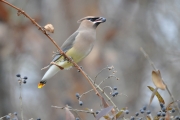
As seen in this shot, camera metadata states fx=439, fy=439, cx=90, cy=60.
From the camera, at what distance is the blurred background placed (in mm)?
5562

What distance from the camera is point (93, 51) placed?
21.2ft

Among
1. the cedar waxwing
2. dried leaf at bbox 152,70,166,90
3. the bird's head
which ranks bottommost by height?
dried leaf at bbox 152,70,166,90

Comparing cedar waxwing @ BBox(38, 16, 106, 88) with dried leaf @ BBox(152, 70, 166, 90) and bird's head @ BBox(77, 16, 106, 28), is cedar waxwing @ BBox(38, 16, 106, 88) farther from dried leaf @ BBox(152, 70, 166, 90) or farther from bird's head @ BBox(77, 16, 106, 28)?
dried leaf @ BBox(152, 70, 166, 90)

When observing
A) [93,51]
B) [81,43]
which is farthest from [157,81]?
[93,51]

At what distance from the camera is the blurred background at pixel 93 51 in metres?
5.56

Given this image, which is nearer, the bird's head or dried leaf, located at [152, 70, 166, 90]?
dried leaf, located at [152, 70, 166, 90]

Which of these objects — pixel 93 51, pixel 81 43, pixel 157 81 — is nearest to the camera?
pixel 157 81

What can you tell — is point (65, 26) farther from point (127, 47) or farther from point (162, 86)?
point (162, 86)

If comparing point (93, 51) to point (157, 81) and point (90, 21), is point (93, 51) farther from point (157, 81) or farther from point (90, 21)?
point (157, 81)

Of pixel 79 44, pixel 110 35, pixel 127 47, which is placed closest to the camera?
pixel 79 44

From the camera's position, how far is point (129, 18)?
7.52 metres

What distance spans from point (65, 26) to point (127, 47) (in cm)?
Answer: 120

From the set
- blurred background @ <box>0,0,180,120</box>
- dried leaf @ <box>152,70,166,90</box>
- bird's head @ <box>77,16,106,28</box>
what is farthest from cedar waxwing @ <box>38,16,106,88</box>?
dried leaf @ <box>152,70,166,90</box>

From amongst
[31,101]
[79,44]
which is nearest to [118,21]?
[31,101]
